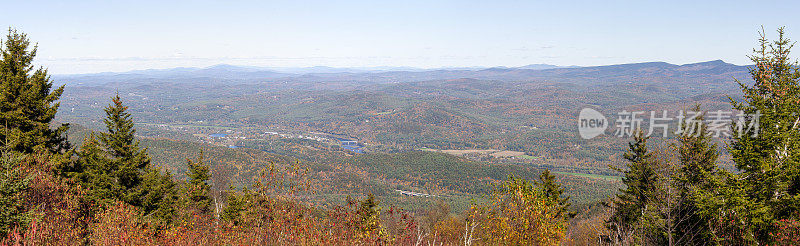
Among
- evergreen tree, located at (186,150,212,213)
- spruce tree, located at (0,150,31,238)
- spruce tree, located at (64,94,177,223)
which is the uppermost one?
spruce tree, located at (0,150,31,238)

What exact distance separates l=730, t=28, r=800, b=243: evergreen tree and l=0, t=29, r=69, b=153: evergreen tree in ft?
87.1

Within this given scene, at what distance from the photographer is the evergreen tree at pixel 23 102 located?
16375mm

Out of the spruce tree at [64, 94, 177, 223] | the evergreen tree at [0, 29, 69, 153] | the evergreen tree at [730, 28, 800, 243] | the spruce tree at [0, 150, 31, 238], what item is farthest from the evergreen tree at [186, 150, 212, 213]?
the evergreen tree at [730, 28, 800, 243]

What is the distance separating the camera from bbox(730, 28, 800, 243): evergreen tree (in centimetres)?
1179

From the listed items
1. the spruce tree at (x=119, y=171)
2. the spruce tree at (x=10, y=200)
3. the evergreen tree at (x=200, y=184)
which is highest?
A: the spruce tree at (x=10, y=200)

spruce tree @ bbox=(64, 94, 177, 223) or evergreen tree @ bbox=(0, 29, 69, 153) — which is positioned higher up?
evergreen tree @ bbox=(0, 29, 69, 153)

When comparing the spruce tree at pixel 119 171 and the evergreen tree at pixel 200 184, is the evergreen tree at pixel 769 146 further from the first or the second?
the evergreen tree at pixel 200 184

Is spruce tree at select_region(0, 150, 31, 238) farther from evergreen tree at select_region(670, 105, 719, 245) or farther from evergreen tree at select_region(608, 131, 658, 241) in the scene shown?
evergreen tree at select_region(608, 131, 658, 241)

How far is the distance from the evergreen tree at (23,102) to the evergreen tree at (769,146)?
26553 mm

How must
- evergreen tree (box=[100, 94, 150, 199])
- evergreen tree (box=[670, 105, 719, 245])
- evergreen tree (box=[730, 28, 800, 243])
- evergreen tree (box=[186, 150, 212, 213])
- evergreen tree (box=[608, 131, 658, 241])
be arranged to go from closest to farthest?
evergreen tree (box=[730, 28, 800, 243]) < evergreen tree (box=[670, 105, 719, 245]) < evergreen tree (box=[100, 94, 150, 199]) < evergreen tree (box=[608, 131, 658, 241]) < evergreen tree (box=[186, 150, 212, 213])

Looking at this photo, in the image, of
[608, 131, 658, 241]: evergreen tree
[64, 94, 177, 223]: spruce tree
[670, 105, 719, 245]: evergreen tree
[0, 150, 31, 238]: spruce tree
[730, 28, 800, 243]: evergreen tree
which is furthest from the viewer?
[608, 131, 658, 241]: evergreen tree

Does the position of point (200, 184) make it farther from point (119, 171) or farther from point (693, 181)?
point (693, 181)

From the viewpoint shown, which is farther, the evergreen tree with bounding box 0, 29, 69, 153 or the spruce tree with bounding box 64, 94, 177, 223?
the spruce tree with bounding box 64, 94, 177, 223

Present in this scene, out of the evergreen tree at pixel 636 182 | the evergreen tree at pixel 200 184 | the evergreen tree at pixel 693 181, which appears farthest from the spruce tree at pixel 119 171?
the evergreen tree at pixel 636 182
